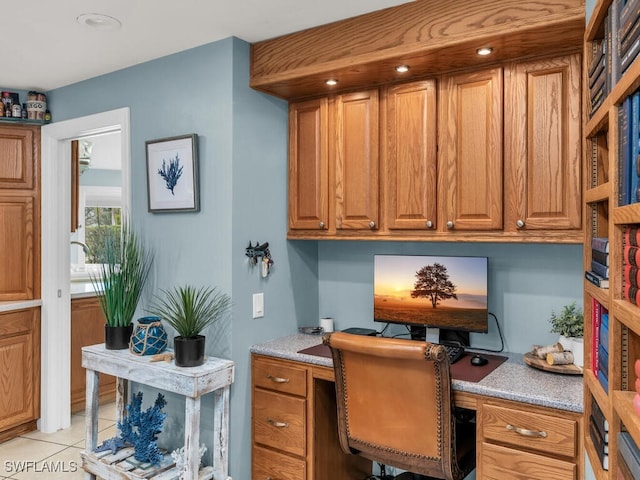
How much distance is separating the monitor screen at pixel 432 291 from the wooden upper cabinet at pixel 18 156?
8.55ft

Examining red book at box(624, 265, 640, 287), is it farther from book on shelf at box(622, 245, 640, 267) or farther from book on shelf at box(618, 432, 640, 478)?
book on shelf at box(618, 432, 640, 478)

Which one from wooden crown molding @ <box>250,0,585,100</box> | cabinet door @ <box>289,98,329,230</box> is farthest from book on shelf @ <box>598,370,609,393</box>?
cabinet door @ <box>289,98,329,230</box>

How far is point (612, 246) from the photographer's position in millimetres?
1245

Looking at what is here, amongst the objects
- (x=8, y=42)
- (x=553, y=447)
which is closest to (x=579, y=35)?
(x=553, y=447)

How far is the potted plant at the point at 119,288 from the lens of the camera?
266 cm

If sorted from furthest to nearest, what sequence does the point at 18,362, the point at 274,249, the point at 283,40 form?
the point at 18,362 → the point at 274,249 → the point at 283,40

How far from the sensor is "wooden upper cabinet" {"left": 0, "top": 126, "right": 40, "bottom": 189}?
136 inches

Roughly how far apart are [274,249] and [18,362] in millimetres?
2137

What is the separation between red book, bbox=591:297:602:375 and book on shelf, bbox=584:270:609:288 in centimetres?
7

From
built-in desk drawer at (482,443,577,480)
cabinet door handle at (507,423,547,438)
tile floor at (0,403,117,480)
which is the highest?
cabinet door handle at (507,423,547,438)

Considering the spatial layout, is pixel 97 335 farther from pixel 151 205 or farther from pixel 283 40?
pixel 283 40

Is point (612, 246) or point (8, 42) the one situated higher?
point (8, 42)

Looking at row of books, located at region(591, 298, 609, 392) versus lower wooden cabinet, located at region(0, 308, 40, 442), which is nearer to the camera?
row of books, located at region(591, 298, 609, 392)

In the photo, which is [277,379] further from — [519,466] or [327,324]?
[519,466]
